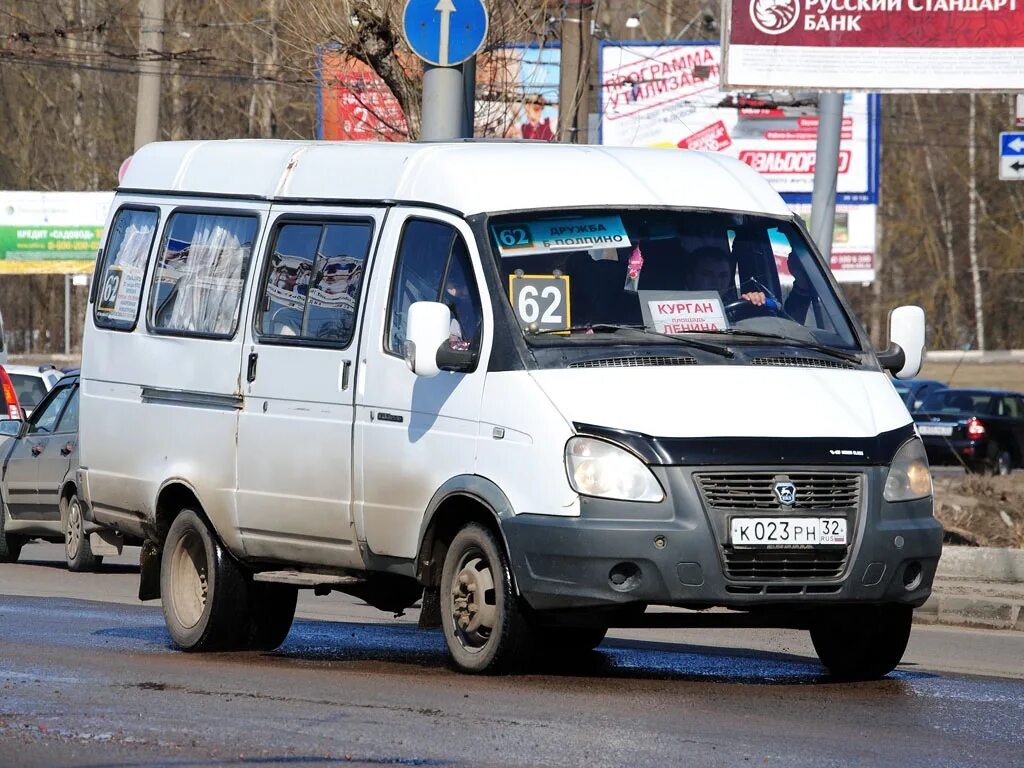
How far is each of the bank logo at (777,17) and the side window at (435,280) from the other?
12903 millimetres

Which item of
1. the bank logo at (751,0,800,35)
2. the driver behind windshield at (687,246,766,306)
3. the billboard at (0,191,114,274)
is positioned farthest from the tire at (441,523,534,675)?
the billboard at (0,191,114,274)

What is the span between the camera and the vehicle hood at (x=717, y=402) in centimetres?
802

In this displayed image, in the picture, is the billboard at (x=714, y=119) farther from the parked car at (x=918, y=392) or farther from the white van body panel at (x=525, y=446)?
the white van body panel at (x=525, y=446)

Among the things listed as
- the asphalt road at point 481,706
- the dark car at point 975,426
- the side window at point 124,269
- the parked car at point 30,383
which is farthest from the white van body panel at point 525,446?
the dark car at point 975,426

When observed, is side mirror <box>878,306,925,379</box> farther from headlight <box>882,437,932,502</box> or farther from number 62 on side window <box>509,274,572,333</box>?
number 62 on side window <box>509,274,572,333</box>

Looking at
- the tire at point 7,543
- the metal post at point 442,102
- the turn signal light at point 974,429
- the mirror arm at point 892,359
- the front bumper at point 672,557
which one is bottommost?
the tire at point 7,543

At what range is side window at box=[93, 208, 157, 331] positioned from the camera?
10.7 m

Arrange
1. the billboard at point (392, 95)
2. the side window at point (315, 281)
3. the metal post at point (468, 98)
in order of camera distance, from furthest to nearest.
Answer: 1. the billboard at point (392, 95)
2. the metal post at point (468, 98)
3. the side window at point (315, 281)

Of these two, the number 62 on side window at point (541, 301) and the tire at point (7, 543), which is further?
the tire at point (7, 543)

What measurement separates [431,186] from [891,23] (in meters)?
13.2

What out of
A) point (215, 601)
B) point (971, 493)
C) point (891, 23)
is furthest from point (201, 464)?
point (891, 23)

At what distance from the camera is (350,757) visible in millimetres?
6398

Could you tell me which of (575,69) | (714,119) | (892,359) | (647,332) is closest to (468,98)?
(892,359)

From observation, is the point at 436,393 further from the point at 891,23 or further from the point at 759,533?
the point at 891,23
